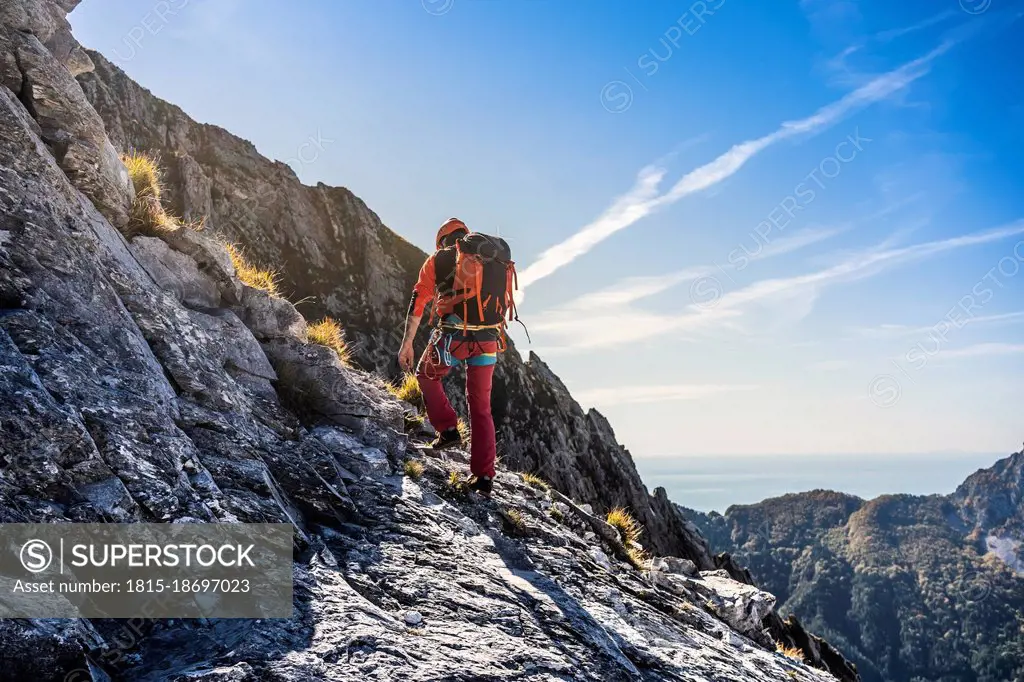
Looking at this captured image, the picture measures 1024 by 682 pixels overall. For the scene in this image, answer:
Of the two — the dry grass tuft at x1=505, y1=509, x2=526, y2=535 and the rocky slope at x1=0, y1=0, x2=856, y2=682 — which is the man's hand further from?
the dry grass tuft at x1=505, y1=509, x2=526, y2=535

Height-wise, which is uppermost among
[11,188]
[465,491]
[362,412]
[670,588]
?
[11,188]

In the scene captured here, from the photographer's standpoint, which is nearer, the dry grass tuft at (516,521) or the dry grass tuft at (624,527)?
the dry grass tuft at (516,521)

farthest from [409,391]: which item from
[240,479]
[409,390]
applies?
[240,479]

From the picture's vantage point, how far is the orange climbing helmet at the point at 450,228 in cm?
866

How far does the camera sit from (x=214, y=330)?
8672 mm

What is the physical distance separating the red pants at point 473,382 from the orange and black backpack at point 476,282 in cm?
32

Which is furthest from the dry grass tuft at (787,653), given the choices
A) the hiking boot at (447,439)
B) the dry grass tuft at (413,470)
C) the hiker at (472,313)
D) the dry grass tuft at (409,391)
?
the dry grass tuft at (409,391)

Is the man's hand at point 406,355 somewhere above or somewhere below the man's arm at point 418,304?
below

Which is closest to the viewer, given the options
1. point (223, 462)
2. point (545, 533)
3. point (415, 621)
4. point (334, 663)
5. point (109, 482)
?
point (334, 663)

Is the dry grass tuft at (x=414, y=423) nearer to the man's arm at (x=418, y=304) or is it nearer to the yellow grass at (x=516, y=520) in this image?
the man's arm at (x=418, y=304)

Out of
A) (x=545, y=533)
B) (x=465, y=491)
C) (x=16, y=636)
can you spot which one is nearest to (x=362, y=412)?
(x=465, y=491)

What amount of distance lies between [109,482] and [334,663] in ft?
7.43

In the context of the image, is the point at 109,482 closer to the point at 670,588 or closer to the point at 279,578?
the point at 279,578

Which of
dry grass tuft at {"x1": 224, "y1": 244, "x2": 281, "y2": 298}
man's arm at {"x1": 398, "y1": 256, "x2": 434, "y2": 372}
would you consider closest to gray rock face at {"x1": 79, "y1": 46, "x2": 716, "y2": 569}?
dry grass tuft at {"x1": 224, "y1": 244, "x2": 281, "y2": 298}
